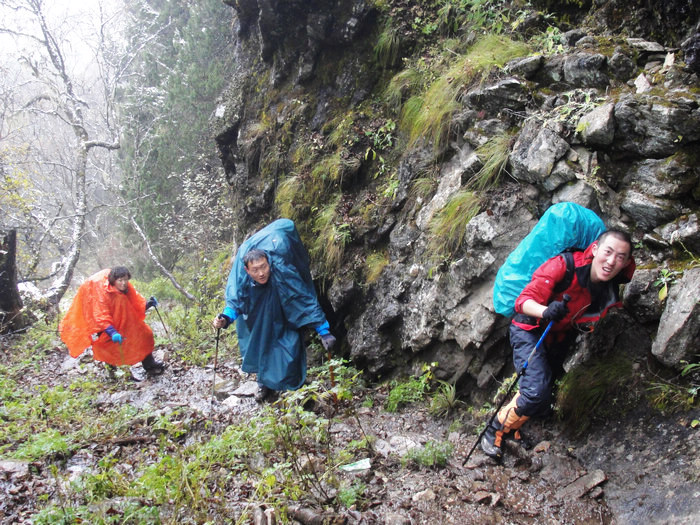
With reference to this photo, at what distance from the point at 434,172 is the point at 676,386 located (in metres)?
3.47

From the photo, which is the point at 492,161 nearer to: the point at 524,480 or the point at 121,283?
the point at 524,480

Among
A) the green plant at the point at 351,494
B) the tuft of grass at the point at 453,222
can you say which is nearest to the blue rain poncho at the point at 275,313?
the tuft of grass at the point at 453,222

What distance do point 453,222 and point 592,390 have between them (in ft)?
7.13

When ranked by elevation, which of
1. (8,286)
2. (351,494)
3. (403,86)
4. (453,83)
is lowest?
(351,494)

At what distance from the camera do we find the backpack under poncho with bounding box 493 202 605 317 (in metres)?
3.47

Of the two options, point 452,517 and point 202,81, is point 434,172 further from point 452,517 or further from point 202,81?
point 202,81

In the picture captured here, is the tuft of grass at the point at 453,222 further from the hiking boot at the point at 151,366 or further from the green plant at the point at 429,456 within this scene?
the hiking boot at the point at 151,366

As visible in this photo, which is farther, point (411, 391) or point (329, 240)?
point (329, 240)

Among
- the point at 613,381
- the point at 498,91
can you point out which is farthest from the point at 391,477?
the point at 498,91

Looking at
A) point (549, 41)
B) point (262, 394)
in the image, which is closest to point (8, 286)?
point (262, 394)

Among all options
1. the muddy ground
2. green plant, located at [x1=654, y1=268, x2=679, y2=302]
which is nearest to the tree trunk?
the muddy ground

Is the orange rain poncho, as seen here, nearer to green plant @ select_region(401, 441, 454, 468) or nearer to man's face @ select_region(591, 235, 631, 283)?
green plant @ select_region(401, 441, 454, 468)

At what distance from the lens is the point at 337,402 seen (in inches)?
203

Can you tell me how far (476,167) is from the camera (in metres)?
4.91
